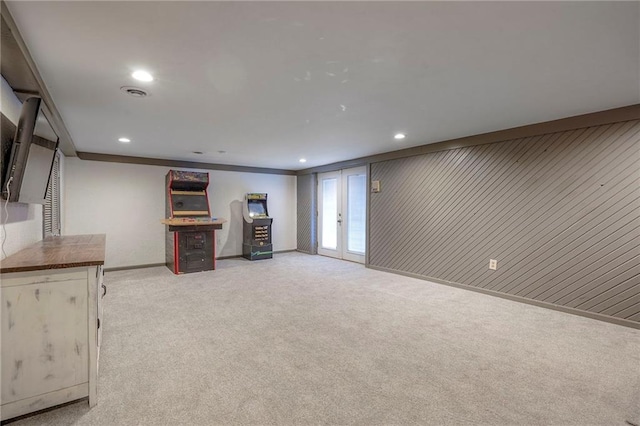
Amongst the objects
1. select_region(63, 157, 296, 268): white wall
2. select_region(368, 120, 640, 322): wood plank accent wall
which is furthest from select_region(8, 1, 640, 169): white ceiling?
select_region(63, 157, 296, 268): white wall

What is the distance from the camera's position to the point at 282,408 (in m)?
1.77

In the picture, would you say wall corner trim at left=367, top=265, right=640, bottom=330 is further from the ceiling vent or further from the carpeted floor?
the ceiling vent

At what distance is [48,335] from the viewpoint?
5.53ft

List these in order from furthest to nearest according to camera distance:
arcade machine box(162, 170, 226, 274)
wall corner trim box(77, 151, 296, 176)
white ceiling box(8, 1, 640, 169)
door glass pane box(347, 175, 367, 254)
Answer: door glass pane box(347, 175, 367, 254)
wall corner trim box(77, 151, 296, 176)
arcade machine box(162, 170, 226, 274)
white ceiling box(8, 1, 640, 169)

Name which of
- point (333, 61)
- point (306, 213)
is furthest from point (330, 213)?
point (333, 61)

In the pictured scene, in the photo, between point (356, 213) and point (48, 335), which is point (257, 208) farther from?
point (48, 335)

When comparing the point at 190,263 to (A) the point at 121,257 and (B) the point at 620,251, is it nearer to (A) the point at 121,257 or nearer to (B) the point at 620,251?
(A) the point at 121,257

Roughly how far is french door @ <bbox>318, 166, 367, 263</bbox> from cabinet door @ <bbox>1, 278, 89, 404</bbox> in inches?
189

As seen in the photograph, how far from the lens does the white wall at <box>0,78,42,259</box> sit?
201 cm

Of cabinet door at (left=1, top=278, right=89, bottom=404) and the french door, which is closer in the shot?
cabinet door at (left=1, top=278, right=89, bottom=404)

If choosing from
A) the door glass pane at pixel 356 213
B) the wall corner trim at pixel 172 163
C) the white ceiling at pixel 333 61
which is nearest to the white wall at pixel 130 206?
the wall corner trim at pixel 172 163

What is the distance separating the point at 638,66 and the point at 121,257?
7238 mm

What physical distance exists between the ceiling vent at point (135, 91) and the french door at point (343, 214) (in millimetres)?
4192

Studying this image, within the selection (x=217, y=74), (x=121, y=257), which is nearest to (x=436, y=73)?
(x=217, y=74)
